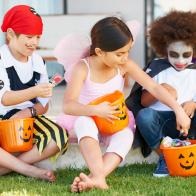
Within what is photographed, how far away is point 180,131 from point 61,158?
0.73 meters

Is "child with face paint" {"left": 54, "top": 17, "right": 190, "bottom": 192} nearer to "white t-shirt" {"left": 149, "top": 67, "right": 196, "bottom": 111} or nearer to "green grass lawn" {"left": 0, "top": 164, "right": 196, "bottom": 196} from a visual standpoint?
"green grass lawn" {"left": 0, "top": 164, "right": 196, "bottom": 196}

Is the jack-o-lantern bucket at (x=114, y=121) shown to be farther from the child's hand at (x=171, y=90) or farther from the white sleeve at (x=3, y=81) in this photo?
the white sleeve at (x=3, y=81)

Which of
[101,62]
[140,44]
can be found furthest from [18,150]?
[140,44]

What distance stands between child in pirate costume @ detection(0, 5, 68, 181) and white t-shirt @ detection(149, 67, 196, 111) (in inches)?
25.1

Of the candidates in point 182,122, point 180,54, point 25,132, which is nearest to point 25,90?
point 25,132

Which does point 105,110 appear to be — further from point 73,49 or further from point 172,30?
point 172,30

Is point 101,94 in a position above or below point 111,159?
above

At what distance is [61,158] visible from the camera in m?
3.77

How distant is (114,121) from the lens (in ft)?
11.1

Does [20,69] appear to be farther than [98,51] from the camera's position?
Yes

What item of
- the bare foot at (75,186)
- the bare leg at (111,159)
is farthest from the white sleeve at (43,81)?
the bare foot at (75,186)

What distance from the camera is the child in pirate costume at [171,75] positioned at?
12.0 ft

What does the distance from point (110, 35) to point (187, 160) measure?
74 centimetres

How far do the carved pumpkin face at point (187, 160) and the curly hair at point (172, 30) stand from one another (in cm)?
73
